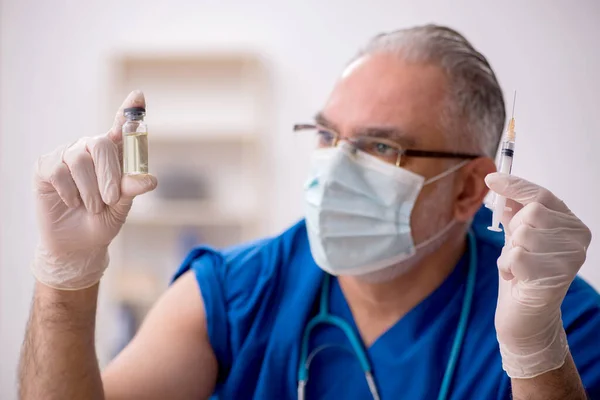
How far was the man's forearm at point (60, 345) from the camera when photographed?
0.95 metres

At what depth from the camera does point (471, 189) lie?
129 cm

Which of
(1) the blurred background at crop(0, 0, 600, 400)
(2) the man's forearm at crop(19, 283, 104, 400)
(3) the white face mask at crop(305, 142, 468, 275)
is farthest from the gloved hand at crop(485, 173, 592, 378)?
(1) the blurred background at crop(0, 0, 600, 400)

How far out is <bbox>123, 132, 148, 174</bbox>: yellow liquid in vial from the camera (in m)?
0.84

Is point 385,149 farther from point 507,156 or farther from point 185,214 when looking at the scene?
point 185,214

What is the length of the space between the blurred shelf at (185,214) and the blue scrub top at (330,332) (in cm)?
137

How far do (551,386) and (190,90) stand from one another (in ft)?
7.43

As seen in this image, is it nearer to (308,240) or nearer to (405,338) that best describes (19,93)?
(308,240)

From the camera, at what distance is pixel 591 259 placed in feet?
6.84

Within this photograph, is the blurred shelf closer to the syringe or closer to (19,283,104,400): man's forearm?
(19,283,104,400): man's forearm

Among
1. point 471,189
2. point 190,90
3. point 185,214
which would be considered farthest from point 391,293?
point 190,90

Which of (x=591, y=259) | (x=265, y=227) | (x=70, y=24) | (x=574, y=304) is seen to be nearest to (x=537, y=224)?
(x=574, y=304)

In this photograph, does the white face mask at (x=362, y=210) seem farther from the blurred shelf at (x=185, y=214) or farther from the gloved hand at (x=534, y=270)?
the blurred shelf at (x=185, y=214)

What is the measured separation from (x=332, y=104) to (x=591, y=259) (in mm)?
1290

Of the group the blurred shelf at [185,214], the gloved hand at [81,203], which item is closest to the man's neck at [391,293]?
the gloved hand at [81,203]
